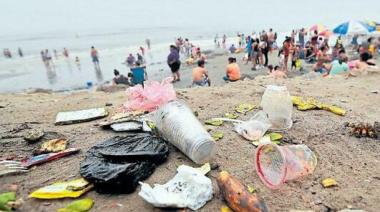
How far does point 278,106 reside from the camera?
11.5 feet

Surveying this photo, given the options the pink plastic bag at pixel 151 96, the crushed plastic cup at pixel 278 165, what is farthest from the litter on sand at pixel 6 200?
the pink plastic bag at pixel 151 96

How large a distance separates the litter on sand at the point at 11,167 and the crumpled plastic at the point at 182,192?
1.32m

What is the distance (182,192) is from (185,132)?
635 millimetres

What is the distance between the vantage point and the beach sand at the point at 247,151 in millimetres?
2361

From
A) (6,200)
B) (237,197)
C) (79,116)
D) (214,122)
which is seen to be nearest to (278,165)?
(237,197)

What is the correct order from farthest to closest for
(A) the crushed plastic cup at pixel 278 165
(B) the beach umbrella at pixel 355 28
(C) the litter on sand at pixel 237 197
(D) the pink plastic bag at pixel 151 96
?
(B) the beach umbrella at pixel 355 28 → (D) the pink plastic bag at pixel 151 96 → (A) the crushed plastic cup at pixel 278 165 → (C) the litter on sand at pixel 237 197

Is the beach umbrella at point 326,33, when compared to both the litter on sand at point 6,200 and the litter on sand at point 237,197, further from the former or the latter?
the litter on sand at point 6,200

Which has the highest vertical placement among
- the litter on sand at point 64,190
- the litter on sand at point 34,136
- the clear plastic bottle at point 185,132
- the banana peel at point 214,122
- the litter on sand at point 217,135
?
the clear plastic bottle at point 185,132

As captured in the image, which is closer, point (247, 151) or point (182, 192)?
point (182, 192)

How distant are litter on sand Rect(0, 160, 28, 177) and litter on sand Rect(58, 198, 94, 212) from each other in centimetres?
87

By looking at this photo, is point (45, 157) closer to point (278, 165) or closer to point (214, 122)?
point (214, 122)

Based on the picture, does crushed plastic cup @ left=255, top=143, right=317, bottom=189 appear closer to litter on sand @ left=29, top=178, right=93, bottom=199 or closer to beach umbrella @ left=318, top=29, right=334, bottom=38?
litter on sand @ left=29, top=178, right=93, bottom=199

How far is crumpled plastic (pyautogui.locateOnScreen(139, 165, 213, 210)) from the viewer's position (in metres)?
2.20

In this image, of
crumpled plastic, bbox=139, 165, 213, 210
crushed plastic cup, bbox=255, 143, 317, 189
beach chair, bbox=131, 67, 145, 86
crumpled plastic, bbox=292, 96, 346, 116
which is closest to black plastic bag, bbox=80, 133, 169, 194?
crumpled plastic, bbox=139, 165, 213, 210
